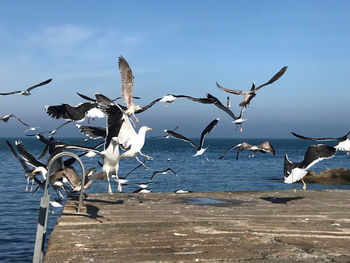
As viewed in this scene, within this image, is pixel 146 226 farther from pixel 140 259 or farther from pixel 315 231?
pixel 315 231

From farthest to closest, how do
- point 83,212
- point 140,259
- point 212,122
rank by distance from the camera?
point 212,122 < point 83,212 < point 140,259

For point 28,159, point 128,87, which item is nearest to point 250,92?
point 128,87

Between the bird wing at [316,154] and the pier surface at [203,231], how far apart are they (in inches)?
32.3

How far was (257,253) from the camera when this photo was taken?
6.05 m

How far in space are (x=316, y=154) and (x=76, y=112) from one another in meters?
5.77

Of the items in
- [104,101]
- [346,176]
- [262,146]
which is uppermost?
[104,101]

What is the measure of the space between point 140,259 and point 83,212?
3.22m

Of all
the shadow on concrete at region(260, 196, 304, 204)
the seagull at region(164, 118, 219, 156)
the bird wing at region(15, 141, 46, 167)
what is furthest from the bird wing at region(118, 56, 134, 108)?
the shadow on concrete at region(260, 196, 304, 204)

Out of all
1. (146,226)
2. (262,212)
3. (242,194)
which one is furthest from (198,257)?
(242,194)

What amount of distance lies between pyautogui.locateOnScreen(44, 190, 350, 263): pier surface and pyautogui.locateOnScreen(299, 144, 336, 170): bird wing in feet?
2.69

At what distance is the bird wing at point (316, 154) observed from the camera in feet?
33.9

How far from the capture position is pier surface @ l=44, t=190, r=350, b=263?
5.98 meters

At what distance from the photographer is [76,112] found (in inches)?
468

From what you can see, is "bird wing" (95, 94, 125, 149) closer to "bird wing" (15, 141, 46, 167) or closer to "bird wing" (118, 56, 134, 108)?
"bird wing" (118, 56, 134, 108)
